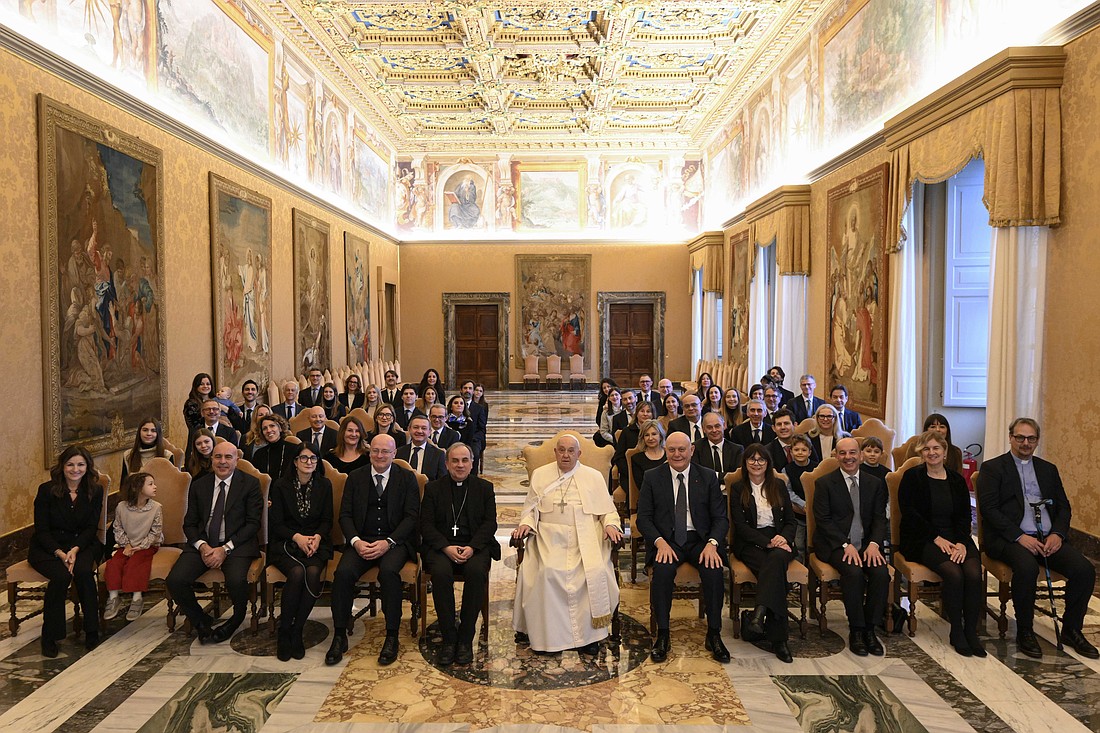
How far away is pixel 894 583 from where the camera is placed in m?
5.22

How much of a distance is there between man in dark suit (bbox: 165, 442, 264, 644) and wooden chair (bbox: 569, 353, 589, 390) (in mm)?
18576

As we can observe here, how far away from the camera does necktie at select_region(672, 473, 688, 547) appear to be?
5293mm

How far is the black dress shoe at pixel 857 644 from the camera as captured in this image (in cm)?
488

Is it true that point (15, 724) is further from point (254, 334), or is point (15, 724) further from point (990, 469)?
point (254, 334)

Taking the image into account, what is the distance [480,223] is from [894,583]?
20.2 metres

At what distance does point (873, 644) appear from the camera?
16.1ft

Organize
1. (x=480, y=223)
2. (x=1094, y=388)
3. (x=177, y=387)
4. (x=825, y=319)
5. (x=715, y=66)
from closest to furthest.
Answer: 1. (x=1094, y=388)
2. (x=177, y=387)
3. (x=825, y=319)
4. (x=715, y=66)
5. (x=480, y=223)

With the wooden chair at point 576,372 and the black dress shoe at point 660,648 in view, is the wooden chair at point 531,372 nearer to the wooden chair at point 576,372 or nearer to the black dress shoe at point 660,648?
the wooden chair at point 576,372

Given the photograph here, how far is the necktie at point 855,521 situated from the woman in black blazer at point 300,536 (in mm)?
3710

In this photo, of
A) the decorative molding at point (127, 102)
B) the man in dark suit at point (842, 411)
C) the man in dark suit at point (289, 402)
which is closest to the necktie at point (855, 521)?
the man in dark suit at point (842, 411)

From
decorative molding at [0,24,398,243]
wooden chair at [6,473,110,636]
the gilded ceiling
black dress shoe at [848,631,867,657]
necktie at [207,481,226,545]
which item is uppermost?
the gilded ceiling

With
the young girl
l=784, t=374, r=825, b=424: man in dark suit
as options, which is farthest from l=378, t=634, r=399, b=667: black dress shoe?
l=784, t=374, r=825, b=424: man in dark suit

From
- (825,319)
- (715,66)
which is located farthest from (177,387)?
(715,66)

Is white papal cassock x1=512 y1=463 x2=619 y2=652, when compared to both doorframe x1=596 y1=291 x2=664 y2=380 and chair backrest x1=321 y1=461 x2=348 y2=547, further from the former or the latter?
doorframe x1=596 y1=291 x2=664 y2=380
